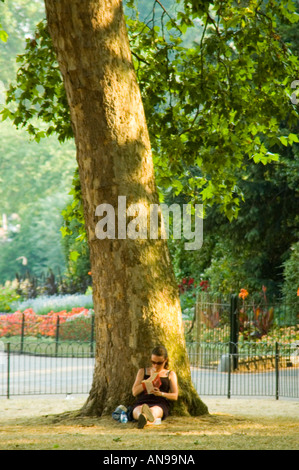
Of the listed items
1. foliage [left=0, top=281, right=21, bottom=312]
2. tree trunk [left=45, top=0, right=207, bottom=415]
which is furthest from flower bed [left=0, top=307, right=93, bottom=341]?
tree trunk [left=45, top=0, right=207, bottom=415]

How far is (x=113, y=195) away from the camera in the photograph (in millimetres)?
8898

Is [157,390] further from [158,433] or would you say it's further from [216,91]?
[216,91]

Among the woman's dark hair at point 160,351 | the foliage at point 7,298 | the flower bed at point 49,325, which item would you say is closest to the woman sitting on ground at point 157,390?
the woman's dark hair at point 160,351

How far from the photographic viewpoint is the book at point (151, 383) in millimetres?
8641

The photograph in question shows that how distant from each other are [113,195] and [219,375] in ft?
30.3

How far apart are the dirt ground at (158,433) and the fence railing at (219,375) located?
3.35 metres

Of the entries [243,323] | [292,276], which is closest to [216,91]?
[243,323]

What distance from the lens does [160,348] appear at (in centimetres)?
861

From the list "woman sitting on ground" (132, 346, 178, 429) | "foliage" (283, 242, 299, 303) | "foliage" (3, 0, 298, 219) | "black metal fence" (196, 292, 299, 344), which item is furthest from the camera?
"foliage" (283, 242, 299, 303)

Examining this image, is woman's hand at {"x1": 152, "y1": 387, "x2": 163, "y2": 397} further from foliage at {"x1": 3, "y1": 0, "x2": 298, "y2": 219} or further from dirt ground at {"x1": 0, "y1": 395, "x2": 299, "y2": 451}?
foliage at {"x1": 3, "y1": 0, "x2": 298, "y2": 219}

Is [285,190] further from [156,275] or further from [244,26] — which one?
[156,275]

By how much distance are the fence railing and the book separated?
15.9 feet

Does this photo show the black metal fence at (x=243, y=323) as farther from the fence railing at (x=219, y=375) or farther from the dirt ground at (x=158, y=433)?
the dirt ground at (x=158, y=433)

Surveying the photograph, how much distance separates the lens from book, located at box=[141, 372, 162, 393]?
8641mm
